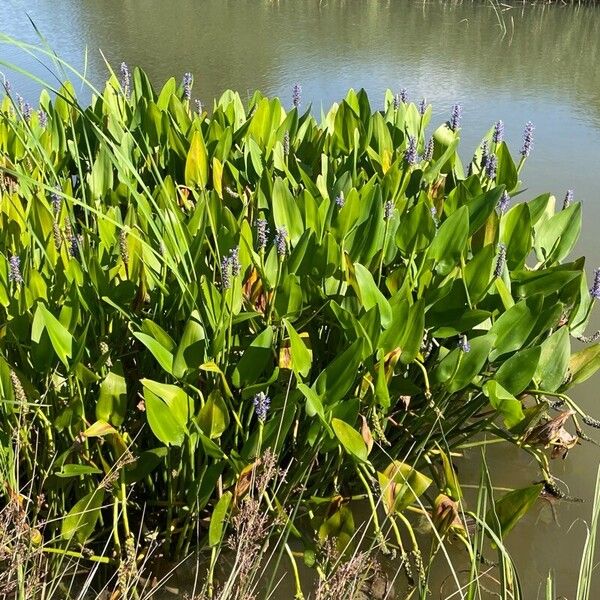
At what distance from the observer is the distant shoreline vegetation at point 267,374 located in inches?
52.0

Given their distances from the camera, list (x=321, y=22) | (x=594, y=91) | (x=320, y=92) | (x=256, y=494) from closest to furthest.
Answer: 1. (x=256, y=494)
2. (x=320, y=92)
3. (x=594, y=91)
4. (x=321, y=22)

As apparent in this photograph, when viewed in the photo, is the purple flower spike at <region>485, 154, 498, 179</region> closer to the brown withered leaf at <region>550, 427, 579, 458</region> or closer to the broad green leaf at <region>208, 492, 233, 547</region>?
the brown withered leaf at <region>550, 427, 579, 458</region>

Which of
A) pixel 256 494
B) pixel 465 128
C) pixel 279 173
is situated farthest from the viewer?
pixel 465 128

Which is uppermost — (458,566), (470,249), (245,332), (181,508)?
(470,249)

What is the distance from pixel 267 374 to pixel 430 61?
732 cm

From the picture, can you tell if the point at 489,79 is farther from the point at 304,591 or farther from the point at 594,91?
the point at 304,591

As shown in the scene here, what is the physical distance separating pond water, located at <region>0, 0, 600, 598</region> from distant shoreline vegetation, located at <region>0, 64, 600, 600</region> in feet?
0.69

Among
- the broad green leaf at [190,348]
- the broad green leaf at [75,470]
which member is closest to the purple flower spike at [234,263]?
the broad green leaf at [190,348]

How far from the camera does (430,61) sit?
7957 millimetres

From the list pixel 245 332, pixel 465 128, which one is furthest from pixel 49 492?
pixel 465 128

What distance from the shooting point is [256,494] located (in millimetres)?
1435

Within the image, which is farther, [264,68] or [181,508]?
[264,68]

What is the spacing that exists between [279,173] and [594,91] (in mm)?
6005

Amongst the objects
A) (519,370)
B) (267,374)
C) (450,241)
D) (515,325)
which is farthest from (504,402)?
(267,374)
